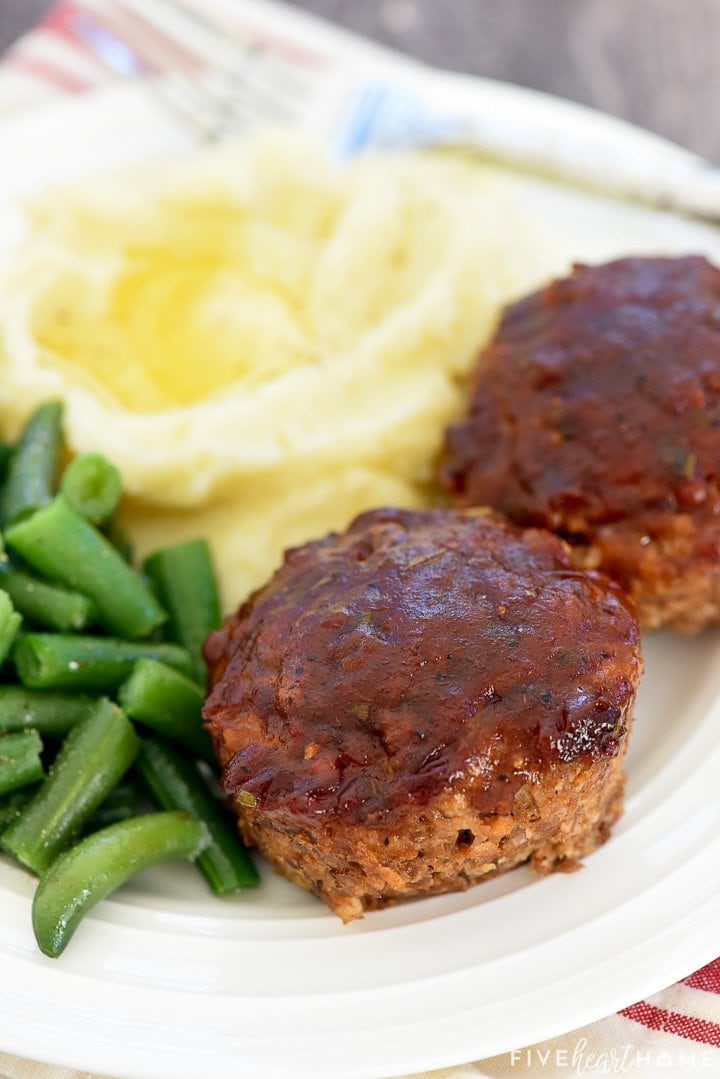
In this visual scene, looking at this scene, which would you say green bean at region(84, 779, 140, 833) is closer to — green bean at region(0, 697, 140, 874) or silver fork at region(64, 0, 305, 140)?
green bean at region(0, 697, 140, 874)

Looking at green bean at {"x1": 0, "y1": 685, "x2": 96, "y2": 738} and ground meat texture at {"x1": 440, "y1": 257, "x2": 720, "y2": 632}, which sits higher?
ground meat texture at {"x1": 440, "y1": 257, "x2": 720, "y2": 632}

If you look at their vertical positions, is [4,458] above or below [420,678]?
below

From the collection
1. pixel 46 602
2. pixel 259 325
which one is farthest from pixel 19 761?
pixel 259 325

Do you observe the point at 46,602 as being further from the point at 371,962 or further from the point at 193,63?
the point at 193,63

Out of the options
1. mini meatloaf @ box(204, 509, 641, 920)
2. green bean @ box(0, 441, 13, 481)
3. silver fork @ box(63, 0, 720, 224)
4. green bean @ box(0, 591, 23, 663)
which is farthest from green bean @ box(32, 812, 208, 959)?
silver fork @ box(63, 0, 720, 224)

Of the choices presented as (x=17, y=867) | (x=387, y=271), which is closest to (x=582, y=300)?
(x=387, y=271)

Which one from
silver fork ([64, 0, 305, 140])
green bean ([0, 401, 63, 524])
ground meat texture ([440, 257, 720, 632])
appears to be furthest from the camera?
silver fork ([64, 0, 305, 140])

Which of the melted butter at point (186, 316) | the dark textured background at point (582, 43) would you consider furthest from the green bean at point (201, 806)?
the dark textured background at point (582, 43)
